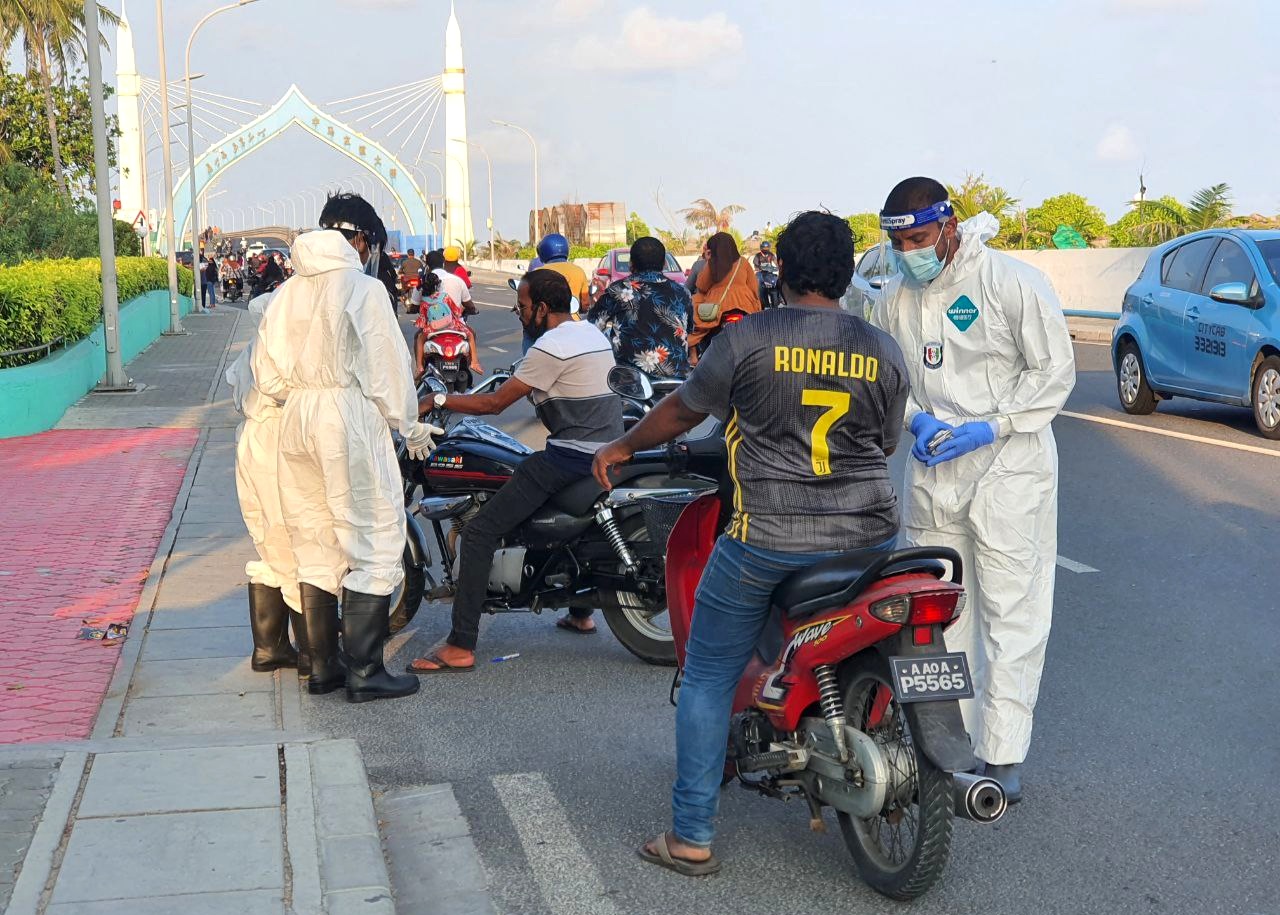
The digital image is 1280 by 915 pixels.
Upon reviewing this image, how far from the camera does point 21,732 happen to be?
5.70 m

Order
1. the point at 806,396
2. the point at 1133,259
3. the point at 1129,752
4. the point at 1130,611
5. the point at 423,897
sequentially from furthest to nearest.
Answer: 1. the point at 1133,259
2. the point at 1130,611
3. the point at 1129,752
4. the point at 423,897
5. the point at 806,396

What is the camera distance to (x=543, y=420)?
652 centimetres

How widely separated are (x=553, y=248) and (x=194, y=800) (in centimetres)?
716

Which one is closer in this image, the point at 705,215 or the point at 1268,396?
the point at 1268,396

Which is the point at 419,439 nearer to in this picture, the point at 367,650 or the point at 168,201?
the point at 367,650

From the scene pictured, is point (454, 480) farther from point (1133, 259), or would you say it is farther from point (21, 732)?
point (1133, 259)

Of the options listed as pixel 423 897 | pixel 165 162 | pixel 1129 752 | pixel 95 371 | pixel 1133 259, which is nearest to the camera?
pixel 423 897

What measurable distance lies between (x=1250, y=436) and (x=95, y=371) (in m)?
A: 12.8

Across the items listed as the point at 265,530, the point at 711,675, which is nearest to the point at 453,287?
the point at 265,530

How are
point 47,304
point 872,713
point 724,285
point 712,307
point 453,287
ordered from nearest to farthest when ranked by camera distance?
point 872,713
point 712,307
point 724,285
point 47,304
point 453,287

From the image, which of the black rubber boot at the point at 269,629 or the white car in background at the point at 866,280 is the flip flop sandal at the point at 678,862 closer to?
the black rubber boot at the point at 269,629

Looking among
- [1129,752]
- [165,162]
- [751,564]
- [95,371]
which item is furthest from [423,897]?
[165,162]

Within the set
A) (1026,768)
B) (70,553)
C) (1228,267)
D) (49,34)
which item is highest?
(49,34)

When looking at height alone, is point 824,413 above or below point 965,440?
above
